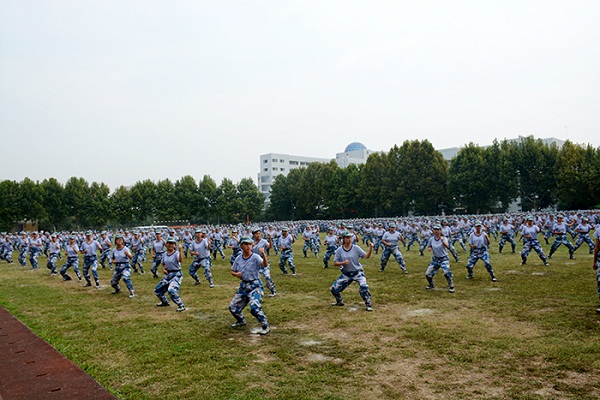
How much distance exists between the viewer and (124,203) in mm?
80938

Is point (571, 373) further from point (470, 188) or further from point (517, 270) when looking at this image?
point (470, 188)

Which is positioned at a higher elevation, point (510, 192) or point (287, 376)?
point (510, 192)

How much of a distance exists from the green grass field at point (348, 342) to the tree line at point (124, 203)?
69.1 meters

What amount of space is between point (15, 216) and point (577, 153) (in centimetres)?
8839

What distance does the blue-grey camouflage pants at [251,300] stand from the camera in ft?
30.9

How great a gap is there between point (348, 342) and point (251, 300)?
2302 mm

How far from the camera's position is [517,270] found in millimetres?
17188

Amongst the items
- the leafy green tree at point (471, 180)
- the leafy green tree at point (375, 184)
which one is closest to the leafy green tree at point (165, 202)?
the leafy green tree at point (375, 184)

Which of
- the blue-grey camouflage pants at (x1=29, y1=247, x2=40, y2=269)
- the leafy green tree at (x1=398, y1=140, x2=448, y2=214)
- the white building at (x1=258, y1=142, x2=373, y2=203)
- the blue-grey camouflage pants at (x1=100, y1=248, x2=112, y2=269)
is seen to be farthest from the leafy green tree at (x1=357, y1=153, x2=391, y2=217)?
the blue-grey camouflage pants at (x1=29, y1=247, x2=40, y2=269)

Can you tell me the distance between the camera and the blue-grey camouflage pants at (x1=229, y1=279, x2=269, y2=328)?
30.9ft

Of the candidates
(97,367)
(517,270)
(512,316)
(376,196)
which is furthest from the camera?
(376,196)

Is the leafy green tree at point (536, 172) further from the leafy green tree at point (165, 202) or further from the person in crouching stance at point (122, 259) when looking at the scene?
the person in crouching stance at point (122, 259)

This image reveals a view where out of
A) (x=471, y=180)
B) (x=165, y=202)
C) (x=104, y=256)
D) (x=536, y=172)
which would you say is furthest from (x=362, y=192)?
(x=104, y=256)

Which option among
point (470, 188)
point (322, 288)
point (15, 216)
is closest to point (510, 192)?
point (470, 188)
